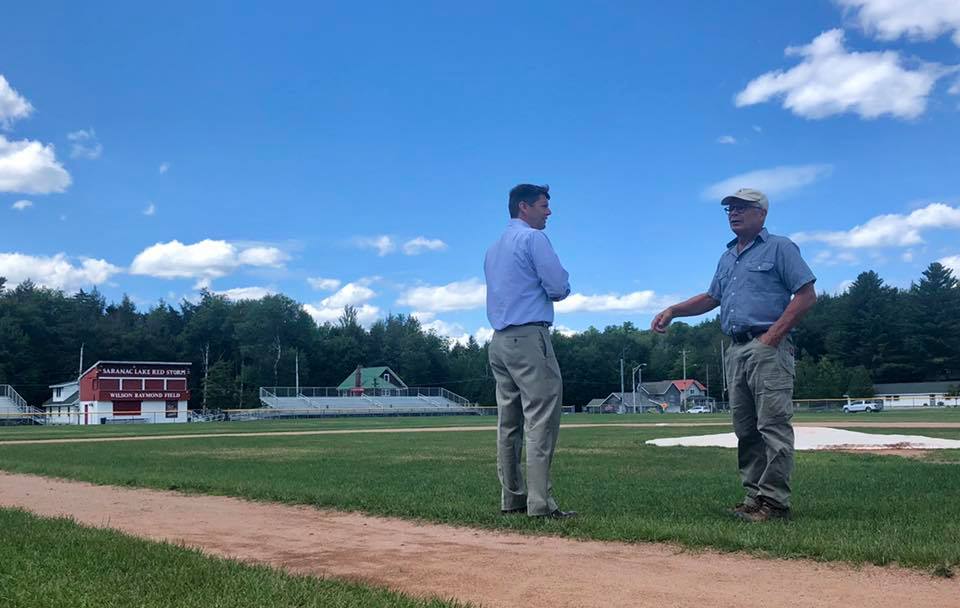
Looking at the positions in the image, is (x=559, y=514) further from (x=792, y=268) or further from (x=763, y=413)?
(x=792, y=268)

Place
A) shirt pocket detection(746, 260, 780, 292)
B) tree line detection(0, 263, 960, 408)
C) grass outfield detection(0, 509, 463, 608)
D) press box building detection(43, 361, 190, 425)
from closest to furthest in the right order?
grass outfield detection(0, 509, 463, 608)
shirt pocket detection(746, 260, 780, 292)
press box building detection(43, 361, 190, 425)
tree line detection(0, 263, 960, 408)

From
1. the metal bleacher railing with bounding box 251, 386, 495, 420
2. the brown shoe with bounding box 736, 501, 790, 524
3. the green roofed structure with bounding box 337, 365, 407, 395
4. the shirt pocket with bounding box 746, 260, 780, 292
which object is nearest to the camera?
the brown shoe with bounding box 736, 501, 790, 524

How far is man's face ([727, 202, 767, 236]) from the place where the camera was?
223 inches

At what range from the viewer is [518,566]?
12.9 ft

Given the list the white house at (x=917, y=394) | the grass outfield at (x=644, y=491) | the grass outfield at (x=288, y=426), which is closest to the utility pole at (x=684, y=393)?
the white house at (x=917, y=394)

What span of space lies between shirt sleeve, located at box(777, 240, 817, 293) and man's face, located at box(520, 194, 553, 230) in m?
1.67

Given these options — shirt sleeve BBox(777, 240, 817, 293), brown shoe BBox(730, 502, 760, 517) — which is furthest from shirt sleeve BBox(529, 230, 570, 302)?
brown shoe BBox(730, 502, 760, 517)

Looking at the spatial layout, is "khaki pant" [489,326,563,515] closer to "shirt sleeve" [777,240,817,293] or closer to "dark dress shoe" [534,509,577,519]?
"dark dress shoe" [534,509,577,519]

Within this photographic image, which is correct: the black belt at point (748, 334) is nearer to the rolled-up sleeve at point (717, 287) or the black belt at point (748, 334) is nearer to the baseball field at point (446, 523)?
the rolled-up sleeve at point (717, 287)

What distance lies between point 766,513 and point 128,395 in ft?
224

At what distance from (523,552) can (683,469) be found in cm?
533

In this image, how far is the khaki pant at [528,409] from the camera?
5.38 meters

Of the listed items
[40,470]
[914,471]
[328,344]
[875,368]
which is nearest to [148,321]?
[328,344]


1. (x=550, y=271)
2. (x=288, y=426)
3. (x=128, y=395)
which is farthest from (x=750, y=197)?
(x=128, y=395)
